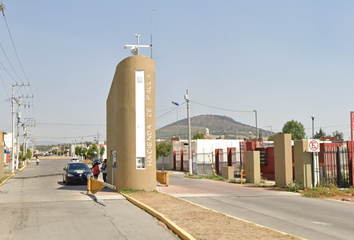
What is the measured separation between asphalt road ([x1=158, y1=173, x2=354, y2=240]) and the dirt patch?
2.98ft

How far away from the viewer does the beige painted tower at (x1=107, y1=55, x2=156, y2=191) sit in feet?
56.5

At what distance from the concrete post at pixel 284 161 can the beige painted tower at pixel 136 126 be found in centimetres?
774

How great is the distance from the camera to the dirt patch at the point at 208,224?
8070 millimetres

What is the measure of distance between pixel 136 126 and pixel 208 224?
29.4 feet

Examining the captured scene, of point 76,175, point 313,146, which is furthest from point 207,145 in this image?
point 313,146

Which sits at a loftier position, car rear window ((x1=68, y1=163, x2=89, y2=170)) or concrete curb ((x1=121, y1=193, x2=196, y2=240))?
car rear window ((x1=68, y1=163, x2=89, y2=170))

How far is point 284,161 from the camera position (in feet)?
66.8

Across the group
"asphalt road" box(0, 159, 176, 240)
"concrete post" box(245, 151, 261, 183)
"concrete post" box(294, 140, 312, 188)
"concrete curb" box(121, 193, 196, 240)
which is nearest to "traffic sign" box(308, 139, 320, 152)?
"concrete post" box(294, 140, 312, 188)

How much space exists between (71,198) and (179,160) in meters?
32.7

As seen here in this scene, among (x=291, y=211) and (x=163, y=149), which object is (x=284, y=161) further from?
(x=163, y=149)

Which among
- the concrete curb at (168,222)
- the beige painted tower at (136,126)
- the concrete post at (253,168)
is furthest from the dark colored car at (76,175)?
the concrete post at (253,168)

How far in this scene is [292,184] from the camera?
65.0ft

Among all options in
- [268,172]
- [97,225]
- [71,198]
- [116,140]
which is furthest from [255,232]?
[268,172]

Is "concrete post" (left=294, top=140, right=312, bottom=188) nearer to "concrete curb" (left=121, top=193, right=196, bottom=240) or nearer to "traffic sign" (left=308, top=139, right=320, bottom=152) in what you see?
"traffic sign" (left=308, top=139, right=320, bottom=152)
